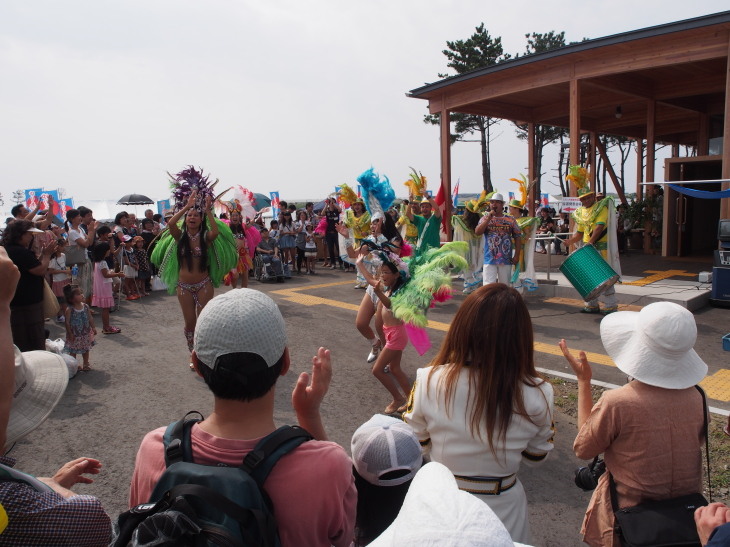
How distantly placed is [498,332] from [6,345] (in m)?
1.61

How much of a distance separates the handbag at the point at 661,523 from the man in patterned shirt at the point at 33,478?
5.53 ft

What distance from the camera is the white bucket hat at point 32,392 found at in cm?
172

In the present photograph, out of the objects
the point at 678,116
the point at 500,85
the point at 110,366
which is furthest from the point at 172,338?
the point at 678,116

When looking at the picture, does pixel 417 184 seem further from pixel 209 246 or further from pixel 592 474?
pixel 592 474

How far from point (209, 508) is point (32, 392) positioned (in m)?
0.93

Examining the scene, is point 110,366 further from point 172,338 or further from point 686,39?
point 686,39

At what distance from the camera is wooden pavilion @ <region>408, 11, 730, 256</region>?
9.88m

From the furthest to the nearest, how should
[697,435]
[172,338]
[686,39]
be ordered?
[686,39]
[172,338]
[697,435]

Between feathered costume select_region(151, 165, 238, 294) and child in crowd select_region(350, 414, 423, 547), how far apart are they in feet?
15.0

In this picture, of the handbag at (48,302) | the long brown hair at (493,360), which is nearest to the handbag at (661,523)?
the long brown hair at (493,360)

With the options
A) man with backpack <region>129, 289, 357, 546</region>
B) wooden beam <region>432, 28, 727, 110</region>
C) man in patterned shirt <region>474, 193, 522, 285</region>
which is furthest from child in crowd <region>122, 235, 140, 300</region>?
man with backpack <region>129, 289, 357, 546</region>

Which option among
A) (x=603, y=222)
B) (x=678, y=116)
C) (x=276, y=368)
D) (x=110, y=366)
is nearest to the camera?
(x=276, y=368)

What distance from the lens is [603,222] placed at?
8.10 m

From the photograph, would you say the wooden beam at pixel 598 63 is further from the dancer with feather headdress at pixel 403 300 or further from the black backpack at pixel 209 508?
the black backpack at pixel 209 508
